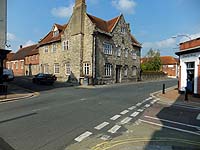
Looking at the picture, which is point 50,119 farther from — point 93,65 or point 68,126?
point 93,65

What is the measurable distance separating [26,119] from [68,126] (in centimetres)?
214

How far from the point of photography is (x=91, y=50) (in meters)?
31.2

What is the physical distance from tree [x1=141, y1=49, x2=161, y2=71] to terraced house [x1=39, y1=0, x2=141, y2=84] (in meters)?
20.5

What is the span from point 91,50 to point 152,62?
→ 34657 mm

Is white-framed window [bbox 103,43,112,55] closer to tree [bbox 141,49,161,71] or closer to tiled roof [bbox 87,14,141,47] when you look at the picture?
tiled roof [bbox 87,14,141,47]

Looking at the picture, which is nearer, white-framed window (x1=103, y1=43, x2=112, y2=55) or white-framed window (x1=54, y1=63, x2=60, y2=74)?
white-framed window (x1=103, y1=43, x2=112, y2=55)

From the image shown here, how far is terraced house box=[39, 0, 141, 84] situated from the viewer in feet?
104

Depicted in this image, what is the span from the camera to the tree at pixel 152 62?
2382 inches

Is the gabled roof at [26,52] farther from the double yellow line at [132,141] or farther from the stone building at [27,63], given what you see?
the double yellow line at [132,141]

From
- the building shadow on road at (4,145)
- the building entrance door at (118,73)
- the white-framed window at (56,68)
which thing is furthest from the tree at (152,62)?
the building shadow on road at (4,145)

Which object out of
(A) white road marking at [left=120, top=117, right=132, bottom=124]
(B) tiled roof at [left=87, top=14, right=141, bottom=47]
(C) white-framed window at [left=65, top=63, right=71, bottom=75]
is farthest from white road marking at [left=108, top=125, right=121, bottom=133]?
(C) white-framed window at [left=65, top=63, right=71, bottom=75]

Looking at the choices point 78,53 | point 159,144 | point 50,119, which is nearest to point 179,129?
point 159,144

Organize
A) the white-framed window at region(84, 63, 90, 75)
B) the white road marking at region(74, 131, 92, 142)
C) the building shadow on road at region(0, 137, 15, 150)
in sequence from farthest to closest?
1. the white-framed window at region(84, 63, 90, 75)
2. the white road marking at region(74, 131, 92, 142)
3. the building shadow on road at region(0, 137, 15, 150)

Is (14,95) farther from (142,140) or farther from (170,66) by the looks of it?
(170,66)
